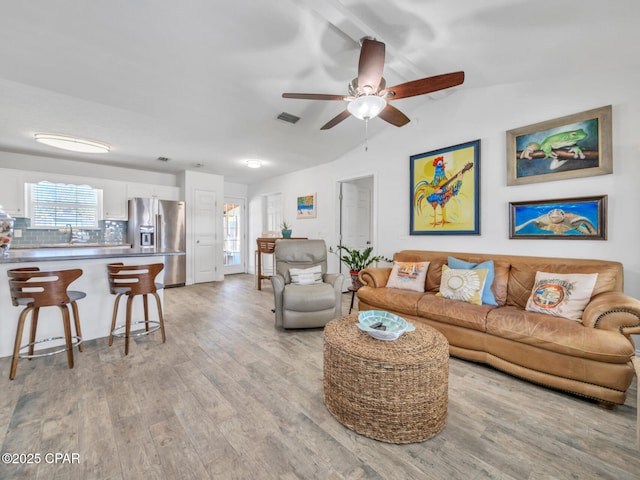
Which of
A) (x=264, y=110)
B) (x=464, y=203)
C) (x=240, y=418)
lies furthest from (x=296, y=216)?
(x=240, y=418)

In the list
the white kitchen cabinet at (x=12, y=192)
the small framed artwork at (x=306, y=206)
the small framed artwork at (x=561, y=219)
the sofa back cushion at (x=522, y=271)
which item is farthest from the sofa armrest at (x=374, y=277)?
the white kitchen cabinet at (x=12, y=192)

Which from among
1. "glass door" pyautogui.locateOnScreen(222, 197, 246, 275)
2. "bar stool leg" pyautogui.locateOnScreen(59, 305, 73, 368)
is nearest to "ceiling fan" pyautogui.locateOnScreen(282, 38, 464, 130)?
"bar stool leg" pyautogui.locateOnScreen(59, 305, 73, 368)

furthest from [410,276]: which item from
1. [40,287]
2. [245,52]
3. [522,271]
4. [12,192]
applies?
[12,192]

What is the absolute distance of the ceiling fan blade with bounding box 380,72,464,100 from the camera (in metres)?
1.92

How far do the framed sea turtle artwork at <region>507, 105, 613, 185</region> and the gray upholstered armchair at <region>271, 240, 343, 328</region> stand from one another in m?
2.36

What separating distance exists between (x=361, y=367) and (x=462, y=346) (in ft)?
4.67

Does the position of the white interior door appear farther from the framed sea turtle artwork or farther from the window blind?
the framed sea turtle artwork

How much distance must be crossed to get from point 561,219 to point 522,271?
648mm

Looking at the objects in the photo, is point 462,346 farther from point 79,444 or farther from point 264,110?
point 264,110

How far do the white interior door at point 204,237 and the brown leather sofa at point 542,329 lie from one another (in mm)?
4328

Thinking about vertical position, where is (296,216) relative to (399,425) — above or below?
above

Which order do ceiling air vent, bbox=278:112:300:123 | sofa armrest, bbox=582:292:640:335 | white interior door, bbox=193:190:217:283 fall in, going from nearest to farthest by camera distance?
sofa armrest, bbox=582:292:640:335 → ceiling air vent, bbox=278:112:300:123 → white interior door, bbox=193:190:217:283

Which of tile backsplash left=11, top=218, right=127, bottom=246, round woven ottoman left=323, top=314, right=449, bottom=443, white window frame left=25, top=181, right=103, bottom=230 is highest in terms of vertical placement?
white window frame left=25, top=181, right=103, bottom=230

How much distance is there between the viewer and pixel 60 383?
6.75 feet
